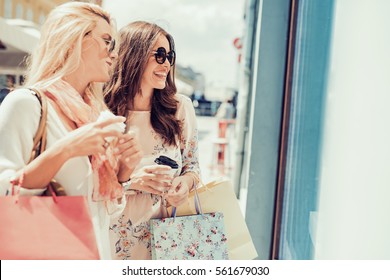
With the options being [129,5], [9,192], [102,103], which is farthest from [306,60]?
[9,192]

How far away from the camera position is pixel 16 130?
163 centimetres

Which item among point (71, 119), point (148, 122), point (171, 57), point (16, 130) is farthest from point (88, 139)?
point (171, 57)

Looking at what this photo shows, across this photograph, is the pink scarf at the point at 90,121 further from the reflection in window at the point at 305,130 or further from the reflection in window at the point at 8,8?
the reflection in window at the point at 305,130

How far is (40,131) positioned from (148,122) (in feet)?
1.70

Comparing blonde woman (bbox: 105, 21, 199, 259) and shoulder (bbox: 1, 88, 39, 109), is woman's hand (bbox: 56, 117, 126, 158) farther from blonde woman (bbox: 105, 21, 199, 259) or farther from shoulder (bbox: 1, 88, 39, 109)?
blonde woman (bbox: 105, 21, 199, 259)

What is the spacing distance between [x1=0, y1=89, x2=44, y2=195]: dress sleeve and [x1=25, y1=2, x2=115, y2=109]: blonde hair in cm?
12

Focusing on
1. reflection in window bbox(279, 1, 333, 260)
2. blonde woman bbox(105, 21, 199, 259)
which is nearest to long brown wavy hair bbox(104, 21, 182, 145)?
blonde woman bbox(105, 21, 199, 259)

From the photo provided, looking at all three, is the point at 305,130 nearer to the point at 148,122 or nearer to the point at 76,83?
the point at 148,122

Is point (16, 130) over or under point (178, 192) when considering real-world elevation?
over

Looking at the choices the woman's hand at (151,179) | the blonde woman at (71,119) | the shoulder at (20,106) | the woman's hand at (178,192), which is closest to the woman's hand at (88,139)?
the blonde woman at (71,119)

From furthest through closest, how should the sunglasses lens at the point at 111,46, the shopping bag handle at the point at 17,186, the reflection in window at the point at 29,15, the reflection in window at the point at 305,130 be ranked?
the reflection in window at the point at 305,130 < the reflection in window at the point at 29,15 < the sunglasses lens at the point at 111,46 < the shopping bag handle at the point at 17,186

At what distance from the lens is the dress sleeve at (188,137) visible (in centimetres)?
215

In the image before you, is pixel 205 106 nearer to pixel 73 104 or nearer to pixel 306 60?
pixel 306 60

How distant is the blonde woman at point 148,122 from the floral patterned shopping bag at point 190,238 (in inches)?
2.5
